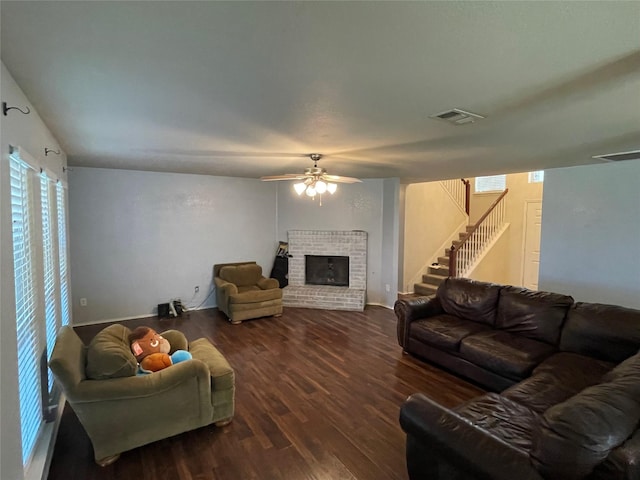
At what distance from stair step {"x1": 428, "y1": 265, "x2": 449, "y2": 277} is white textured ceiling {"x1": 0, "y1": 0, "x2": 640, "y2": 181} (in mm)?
4251

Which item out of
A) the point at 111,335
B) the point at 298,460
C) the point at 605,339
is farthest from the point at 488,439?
the point at 111,335

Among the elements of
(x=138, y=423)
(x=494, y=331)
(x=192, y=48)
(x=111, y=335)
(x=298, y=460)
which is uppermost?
(x=192, y=48)

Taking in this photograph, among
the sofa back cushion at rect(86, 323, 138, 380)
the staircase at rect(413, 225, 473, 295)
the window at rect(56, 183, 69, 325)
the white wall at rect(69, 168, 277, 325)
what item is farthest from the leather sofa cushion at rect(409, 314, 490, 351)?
the window at rect(56, 183, 69, 325)

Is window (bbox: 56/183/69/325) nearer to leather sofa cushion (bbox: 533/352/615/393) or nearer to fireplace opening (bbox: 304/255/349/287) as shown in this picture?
fireplace opening (bbox: 304/255/349/287)

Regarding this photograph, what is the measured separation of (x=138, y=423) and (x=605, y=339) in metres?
3.75

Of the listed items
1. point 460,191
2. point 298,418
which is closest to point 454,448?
point 298,418

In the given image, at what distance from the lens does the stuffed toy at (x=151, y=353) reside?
2480mm

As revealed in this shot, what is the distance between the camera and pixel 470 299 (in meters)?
3.79

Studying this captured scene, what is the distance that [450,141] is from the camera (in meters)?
2.97

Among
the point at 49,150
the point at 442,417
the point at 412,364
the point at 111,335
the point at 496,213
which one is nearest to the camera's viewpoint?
the point at 442,417

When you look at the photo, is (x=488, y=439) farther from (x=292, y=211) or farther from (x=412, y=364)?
(x=292, y=211)

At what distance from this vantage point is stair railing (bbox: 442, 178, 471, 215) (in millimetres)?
7738

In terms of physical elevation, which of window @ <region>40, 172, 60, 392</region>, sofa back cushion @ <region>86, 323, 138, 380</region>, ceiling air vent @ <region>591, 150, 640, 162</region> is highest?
ceiling air vent @ <region>591, 150, 640, 162</region>

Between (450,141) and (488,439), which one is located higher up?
(450,141)
